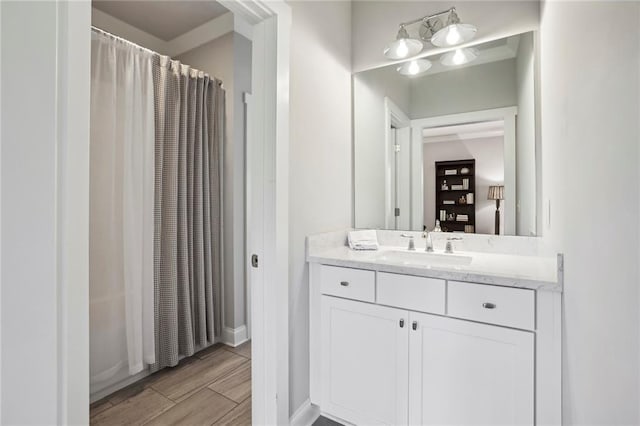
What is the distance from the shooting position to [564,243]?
3.13 feet

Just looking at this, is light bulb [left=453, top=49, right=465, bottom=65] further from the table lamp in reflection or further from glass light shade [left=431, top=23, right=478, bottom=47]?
the table lamp in reflection

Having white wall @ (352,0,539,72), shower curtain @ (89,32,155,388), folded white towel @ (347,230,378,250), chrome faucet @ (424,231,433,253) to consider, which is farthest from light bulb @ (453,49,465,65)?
shower curtain @ (89,32,155,388)

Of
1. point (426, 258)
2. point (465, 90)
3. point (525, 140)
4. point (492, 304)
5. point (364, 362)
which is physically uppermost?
point (465, 90)

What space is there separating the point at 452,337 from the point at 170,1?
9.78 ft

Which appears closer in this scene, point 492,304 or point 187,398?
point 492,304

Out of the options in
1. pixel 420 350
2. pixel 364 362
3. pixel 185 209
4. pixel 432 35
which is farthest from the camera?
pixel 185 209

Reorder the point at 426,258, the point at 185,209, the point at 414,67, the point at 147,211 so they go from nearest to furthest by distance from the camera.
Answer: the point at 426,258, the point at 414,67, the point at 147,211, the point at 185,209

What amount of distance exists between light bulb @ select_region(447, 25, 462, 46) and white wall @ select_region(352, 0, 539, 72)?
116mm

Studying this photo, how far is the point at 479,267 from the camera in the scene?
129 cm

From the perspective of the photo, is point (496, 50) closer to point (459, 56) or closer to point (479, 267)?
point (459, 56)

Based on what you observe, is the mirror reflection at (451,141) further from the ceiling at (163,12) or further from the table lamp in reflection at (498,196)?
the ceiling at (163,12)

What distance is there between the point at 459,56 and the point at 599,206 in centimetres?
149

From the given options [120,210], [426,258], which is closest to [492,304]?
[426,258]

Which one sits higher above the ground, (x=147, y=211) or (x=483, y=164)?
(x=483, y=164)
